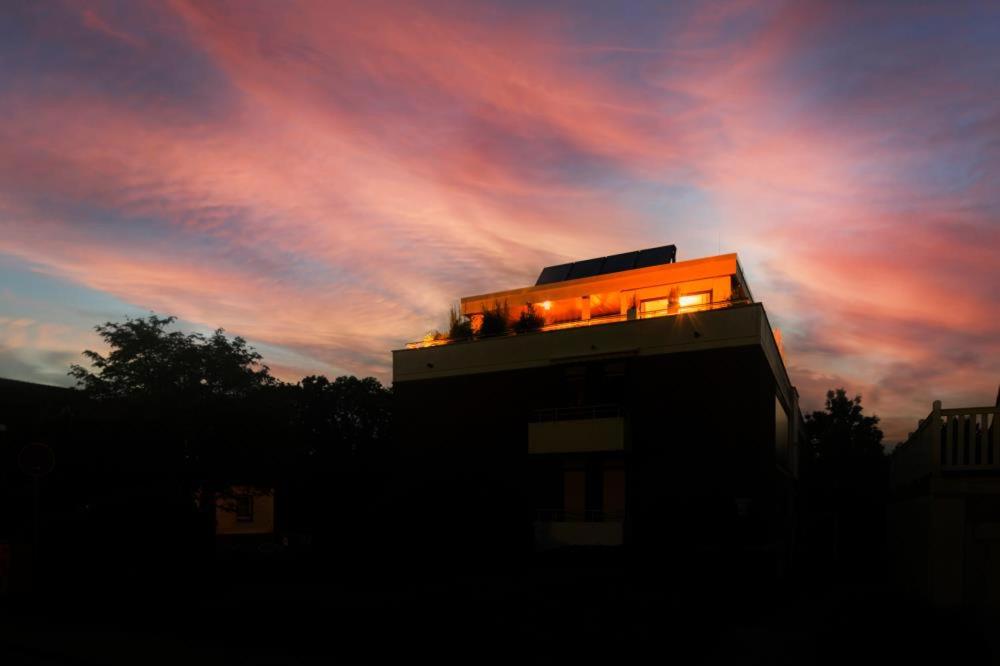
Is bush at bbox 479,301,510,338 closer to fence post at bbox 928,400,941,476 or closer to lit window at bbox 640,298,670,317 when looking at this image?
lit window at bbox 640,298,670,317

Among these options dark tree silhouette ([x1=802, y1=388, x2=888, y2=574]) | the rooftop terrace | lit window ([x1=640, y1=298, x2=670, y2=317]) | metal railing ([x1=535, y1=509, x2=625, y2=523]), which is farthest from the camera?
dark tree silhouette ([x1=802, y1=388, x2=888, y2=574])

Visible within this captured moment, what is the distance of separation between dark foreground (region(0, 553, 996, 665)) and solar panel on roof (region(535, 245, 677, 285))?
53.3 ft

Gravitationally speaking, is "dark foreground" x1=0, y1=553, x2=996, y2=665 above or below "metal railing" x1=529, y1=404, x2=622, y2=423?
A: below

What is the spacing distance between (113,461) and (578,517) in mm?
15249

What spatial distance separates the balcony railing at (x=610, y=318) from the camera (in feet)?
85.6

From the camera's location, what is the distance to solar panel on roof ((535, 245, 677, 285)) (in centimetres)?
3172

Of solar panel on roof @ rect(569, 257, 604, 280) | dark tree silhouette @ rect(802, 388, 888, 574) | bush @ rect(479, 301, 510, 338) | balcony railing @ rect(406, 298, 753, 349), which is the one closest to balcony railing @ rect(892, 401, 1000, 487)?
balcony railing @ rect(406, 298, 753, 349)

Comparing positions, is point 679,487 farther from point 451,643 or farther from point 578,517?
point 451,643

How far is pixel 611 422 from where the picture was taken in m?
25.8

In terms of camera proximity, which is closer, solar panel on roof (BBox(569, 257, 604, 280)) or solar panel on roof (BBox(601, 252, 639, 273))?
solar panel on roof (BBox(601, 252, 639, 273))

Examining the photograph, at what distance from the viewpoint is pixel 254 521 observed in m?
44.9

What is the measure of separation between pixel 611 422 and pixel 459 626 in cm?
1475

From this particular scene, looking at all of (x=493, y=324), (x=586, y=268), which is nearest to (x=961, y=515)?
(x=493, y=324)

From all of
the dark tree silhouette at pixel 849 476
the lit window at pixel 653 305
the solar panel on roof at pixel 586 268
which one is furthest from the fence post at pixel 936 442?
the dark tree silhouette at pixel 849 476
